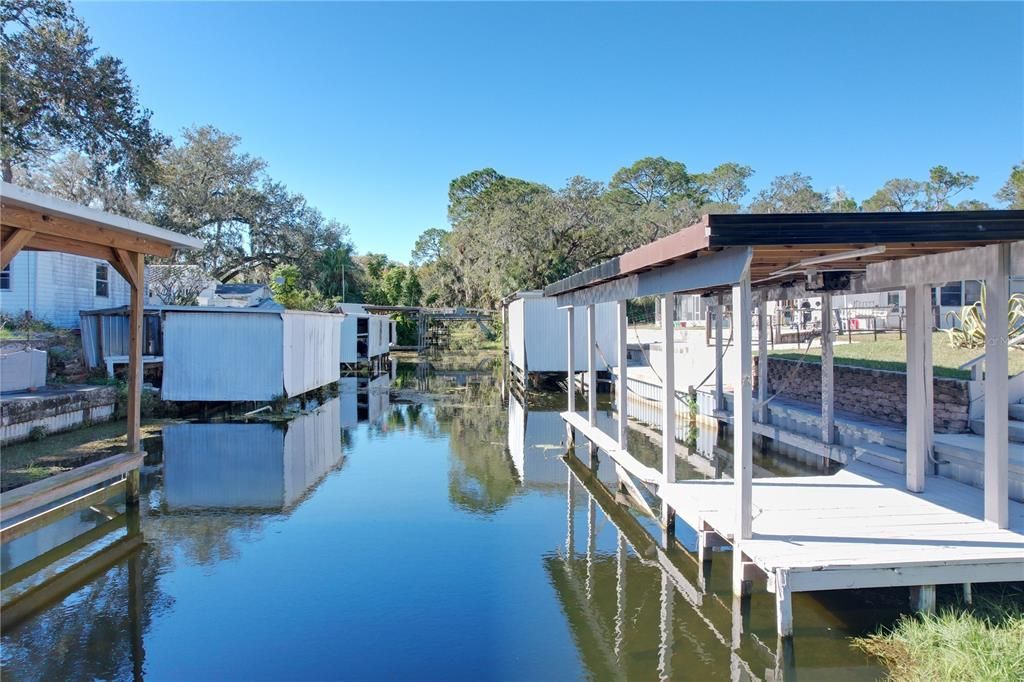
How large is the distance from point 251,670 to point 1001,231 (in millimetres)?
6002

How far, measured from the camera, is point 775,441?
11.3 meters

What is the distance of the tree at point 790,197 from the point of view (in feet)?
143

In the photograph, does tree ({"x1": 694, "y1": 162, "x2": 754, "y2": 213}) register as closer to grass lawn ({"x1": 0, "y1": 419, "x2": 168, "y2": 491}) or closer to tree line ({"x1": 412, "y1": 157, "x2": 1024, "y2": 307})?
tree line ({"x1": 412, "y1": 157, "x2": 1024, "y2": 307})

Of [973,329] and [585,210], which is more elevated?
[585,210]

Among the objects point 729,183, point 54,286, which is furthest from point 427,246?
point 54,286

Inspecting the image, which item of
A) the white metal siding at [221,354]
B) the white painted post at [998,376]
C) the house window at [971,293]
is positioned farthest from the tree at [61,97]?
the house window at [971,293]

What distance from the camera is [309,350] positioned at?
18312mm

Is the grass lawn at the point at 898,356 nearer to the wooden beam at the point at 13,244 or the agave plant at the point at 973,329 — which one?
the agave plant at the point at 973,329

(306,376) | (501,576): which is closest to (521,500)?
(501,576)

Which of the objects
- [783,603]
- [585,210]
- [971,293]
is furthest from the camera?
[585,210]

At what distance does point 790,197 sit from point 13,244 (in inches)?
1780

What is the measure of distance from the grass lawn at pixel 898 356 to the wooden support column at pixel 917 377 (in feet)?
10.1

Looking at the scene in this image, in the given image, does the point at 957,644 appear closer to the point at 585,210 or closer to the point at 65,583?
the point at 65,583

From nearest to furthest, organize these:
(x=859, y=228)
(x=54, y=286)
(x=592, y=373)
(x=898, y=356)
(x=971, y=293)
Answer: (x=859, y=228) → (x=592, y=373) → (x=898, y=356) → (x=54, y=286) → (x=971, y=293)
